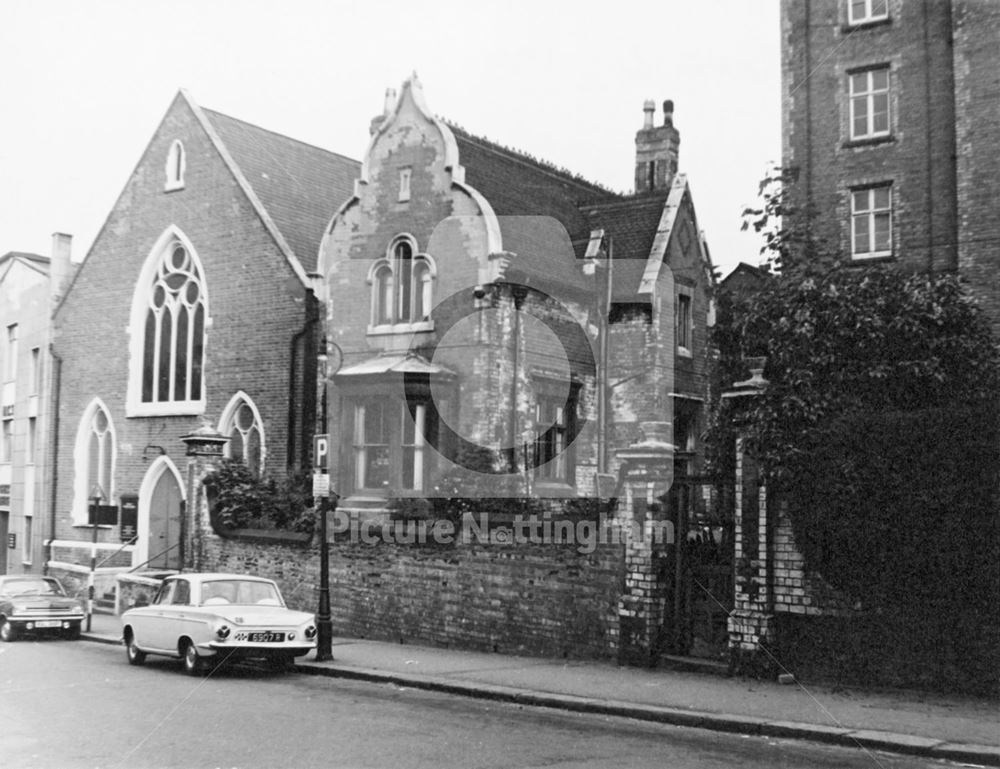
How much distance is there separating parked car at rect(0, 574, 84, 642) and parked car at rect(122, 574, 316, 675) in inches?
209

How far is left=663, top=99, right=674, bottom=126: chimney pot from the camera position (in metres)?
33.2

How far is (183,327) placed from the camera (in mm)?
31234

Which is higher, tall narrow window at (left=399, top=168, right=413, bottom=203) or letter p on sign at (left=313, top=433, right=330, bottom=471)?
tall narrow window at (left=399, top=168, right=413, bottom=203)

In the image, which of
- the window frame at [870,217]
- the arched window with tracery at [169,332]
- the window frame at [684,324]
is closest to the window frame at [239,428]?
the arched window with tracery at [169,332]

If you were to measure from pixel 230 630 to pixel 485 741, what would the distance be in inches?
246

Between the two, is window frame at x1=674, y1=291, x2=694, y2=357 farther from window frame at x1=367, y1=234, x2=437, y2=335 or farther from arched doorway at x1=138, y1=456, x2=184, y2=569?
arched doorway at x1=138, y1=456, x2=184, y2=569

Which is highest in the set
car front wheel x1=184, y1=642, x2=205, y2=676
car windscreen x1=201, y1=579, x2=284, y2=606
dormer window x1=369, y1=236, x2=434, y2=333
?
dormer window x1=369, y1=236, x2=434, y2=333

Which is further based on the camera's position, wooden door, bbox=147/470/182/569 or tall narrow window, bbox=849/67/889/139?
wooden door, bbox=147/470/182/569

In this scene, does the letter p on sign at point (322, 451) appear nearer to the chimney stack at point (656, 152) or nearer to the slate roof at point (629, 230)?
the slate roof at point (629, 230)

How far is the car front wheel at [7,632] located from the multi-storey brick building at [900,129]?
1784cm

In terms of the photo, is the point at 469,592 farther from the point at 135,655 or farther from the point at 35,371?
the point at 35,371

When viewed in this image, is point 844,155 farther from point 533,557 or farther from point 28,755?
point 28,755

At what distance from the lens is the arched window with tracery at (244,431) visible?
93.6 ft

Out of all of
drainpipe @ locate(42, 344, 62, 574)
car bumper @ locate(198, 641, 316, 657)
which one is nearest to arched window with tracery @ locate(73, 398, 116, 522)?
drainpipe @ locate(42, 344, 62, 574)
